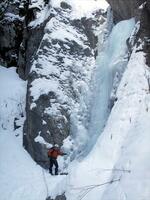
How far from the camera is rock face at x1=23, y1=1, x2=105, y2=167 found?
49.6ft

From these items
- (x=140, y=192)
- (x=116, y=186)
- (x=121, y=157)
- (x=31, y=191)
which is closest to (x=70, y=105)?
(x=31, y=191)

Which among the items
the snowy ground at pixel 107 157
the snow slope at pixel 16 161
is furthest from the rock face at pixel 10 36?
the snowy ground at pixel 107 157

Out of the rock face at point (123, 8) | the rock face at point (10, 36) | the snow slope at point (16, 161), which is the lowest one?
the snow slope at point (16, 161)

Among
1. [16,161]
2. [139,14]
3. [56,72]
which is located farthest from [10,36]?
[139,14]

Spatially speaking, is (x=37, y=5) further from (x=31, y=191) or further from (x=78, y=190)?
(x=78, y=190)

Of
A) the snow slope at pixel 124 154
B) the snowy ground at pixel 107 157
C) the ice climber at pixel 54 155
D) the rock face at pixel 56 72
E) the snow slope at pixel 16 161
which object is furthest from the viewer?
the rock face at pixel 56 72

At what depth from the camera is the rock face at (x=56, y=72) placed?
15109mm

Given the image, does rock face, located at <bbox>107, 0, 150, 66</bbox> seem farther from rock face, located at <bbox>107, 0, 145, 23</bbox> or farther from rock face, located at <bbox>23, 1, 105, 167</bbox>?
rock face, located at <bbox>23, 1, 105, 167</bbox>

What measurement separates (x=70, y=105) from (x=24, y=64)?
5.09m

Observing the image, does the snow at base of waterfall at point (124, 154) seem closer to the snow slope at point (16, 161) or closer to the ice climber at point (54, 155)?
the snow slope at point (16, 161)

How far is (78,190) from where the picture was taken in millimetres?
9430

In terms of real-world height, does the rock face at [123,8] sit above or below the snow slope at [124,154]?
above

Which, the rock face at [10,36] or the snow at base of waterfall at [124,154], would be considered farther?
the rock face at [10,36]

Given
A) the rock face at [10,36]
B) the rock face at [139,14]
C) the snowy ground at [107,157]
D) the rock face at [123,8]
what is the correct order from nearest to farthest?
the snowy ground at [107,157] < the rock face at [139,14] < the rock face at [123,8] < the rock face at [10,36]
